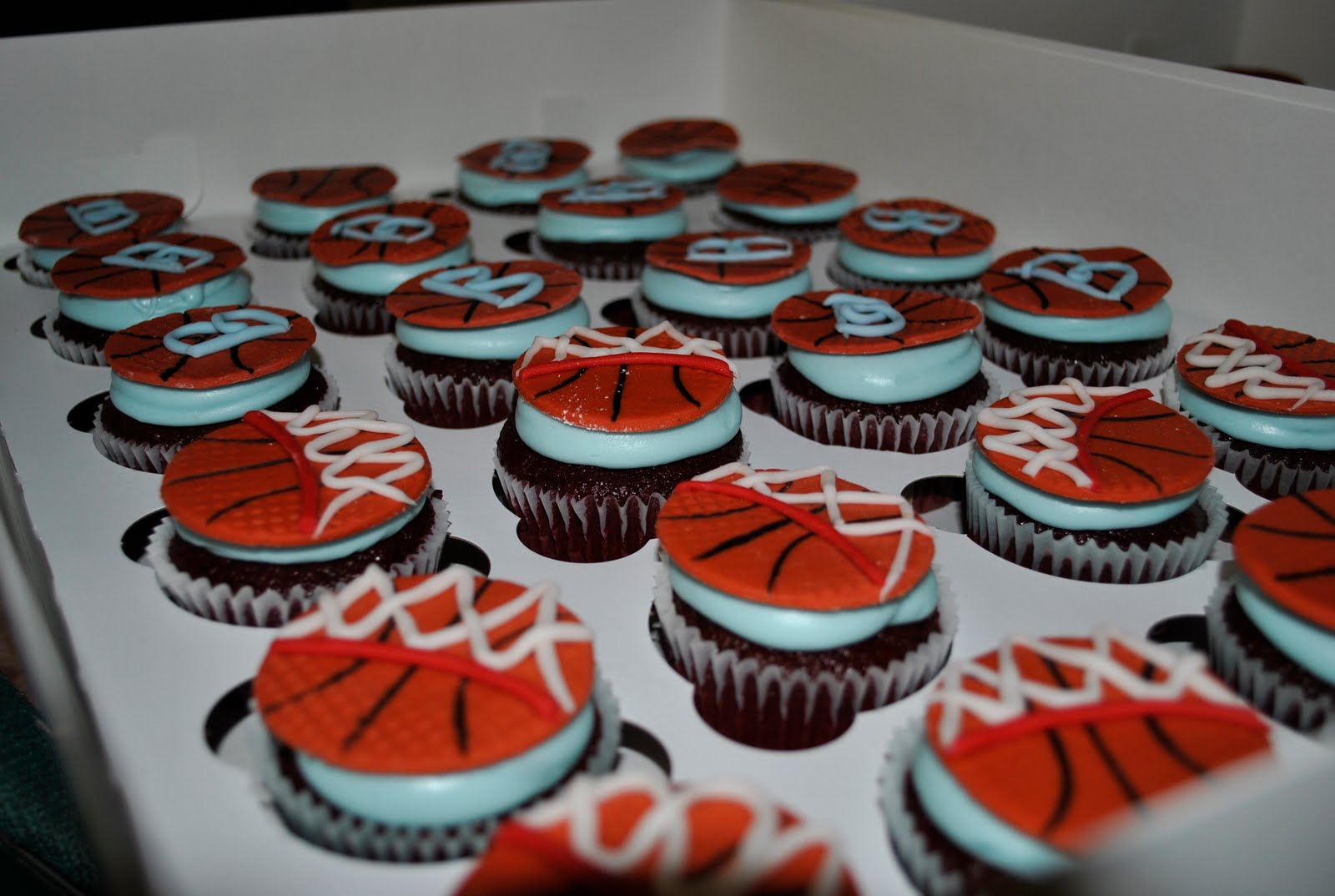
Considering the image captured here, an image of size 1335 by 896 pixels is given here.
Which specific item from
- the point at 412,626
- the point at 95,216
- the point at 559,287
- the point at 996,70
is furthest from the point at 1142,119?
the point at 95,216

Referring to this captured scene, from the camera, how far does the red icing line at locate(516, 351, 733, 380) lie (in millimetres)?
2600

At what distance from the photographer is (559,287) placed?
10.2ft

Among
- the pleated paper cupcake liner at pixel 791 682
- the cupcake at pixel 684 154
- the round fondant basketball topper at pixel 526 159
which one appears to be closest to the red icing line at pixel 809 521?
the pleated paper cupcake liner at pixel 791 682

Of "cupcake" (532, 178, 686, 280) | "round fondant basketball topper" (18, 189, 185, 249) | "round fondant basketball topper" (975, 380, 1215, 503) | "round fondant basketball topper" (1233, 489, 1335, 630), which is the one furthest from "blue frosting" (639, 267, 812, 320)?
"round fondant basketball topper" (18, 189, 185, 249)

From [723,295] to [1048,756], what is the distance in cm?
200

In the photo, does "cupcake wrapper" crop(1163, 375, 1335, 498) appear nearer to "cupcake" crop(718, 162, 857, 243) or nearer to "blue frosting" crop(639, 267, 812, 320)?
"blue frosting" crop(639, 267, 812, 320)

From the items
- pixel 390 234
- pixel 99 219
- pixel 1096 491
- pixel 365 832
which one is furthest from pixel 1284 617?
pixel 99 219

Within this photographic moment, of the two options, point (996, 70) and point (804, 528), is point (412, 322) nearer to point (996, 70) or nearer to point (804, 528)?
point (804, 528)

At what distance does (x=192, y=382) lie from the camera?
104 inches

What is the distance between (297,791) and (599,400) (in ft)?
3.61

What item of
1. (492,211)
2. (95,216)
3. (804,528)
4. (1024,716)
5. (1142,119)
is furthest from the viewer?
(492,211)

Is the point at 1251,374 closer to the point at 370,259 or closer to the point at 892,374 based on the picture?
the point at 892,374

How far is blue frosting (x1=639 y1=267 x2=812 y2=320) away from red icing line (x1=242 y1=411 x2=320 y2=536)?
1.32m

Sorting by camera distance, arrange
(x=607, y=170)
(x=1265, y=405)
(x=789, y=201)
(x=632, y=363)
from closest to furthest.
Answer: (x=1265, y=405)
(x=632, y=363)
(x=789, y=201)
(x=607, y=170)
